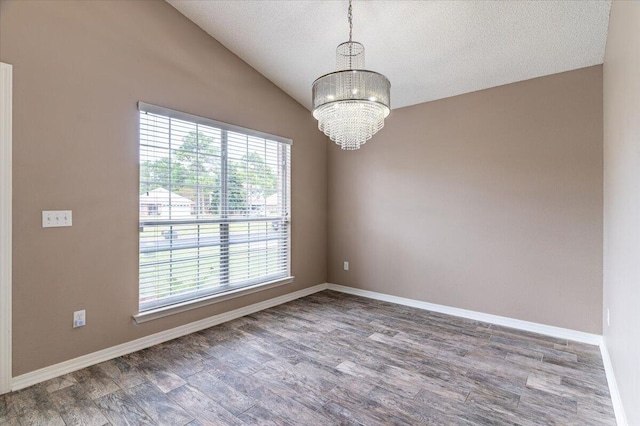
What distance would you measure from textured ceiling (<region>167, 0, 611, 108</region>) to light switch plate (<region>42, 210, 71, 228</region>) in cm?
215

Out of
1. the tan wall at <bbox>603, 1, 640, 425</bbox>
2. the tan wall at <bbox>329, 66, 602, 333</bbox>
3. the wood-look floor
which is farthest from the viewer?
the tan wall at <bbox>329, 66, 602, 333</bbox>

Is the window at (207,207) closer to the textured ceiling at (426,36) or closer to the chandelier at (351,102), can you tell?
the textured ceiling at (426,36)

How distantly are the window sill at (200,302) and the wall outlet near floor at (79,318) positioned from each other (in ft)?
1.23

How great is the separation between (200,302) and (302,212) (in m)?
1.84

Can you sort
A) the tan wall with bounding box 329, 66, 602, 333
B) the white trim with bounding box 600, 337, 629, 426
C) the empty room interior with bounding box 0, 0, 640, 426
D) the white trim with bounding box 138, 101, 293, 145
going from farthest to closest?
the tan wall with bounding box 329, 66, 602, 333, the white trim with bounding box 138, 101, 293, 145, the empty room interior with bounding box 0, 0, 640, 426, the white trim with bounding box 600, 337, 629, 426

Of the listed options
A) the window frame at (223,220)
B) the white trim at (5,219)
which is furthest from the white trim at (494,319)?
the white trim at (5,219)

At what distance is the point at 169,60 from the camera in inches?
121

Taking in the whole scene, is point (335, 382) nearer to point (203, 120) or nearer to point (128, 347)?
point (128, 347)

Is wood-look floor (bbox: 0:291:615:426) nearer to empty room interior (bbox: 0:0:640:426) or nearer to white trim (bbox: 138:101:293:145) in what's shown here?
empty room interior (bbox: 0:0:640:426)

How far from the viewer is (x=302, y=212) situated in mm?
4582

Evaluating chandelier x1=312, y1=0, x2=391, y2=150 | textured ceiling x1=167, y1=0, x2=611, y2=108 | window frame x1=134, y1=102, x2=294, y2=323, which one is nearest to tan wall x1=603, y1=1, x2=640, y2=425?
textured ceiling x1=167, y1=0, x2=611, y2=108

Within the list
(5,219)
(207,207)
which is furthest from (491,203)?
(5,219)

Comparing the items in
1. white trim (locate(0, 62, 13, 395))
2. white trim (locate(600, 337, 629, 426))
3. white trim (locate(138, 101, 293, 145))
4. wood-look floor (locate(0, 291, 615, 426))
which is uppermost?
white trim (locate(138, 101, 293, 145))

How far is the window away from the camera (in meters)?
3.01
